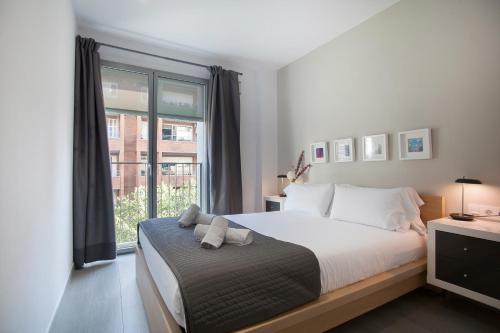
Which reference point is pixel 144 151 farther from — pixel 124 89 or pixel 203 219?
pixel 203 219

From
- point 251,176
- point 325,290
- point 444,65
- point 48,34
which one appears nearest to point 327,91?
point 444,65

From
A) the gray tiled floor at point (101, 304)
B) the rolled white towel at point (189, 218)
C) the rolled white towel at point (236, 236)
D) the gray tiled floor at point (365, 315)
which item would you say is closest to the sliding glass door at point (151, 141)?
the gray tiled floor at point (101, 304)

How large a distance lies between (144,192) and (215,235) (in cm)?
230

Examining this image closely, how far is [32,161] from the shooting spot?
1407 millimetres

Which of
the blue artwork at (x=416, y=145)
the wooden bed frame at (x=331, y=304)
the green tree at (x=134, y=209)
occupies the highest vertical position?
the blue artwork at (x=416, y=145)

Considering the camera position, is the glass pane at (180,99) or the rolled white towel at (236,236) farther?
the glass pane at (180,99)

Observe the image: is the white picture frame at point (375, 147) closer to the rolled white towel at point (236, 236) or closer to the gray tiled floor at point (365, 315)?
the gray tiled floor at point (365, 315)

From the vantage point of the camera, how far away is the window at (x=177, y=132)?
359cm

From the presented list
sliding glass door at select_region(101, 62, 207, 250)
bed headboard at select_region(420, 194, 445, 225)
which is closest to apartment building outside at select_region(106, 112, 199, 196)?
sliding glass door at select_region(101, 62, 207, 250)

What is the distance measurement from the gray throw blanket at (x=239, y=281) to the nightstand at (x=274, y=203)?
1.96 meters

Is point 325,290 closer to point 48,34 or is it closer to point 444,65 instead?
point 444,65

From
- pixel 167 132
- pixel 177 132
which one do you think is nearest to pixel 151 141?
pixel 167 132

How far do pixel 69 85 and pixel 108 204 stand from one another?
1.30 meters

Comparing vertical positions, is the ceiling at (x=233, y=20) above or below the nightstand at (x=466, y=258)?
above
